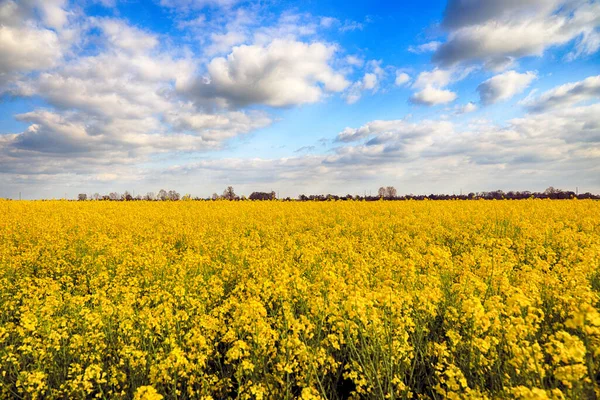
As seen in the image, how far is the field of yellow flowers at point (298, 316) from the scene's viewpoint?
3.40 metres

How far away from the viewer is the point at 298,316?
5.30m

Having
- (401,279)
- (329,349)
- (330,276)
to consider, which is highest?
(330,276)

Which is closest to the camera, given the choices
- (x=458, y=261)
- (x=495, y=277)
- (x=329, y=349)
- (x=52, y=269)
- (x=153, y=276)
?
(x=329, y=349)

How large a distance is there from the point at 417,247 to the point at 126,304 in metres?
7.11

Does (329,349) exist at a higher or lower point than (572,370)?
lower

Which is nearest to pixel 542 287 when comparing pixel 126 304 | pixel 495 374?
pixel 495 374

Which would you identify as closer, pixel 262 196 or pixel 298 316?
pixel 298 316

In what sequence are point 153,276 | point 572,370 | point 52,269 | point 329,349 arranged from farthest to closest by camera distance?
1. point 52,269
2. point 153,276
3. point 329,349
4. point 572,370

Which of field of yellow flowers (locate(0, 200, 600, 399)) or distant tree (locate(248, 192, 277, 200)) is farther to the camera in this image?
distant tree (locate(248, 192, 277, 200))

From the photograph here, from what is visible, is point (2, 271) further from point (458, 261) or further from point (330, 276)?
point (458, 261)

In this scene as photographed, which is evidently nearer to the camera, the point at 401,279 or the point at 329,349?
the point at 329,349

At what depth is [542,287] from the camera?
5.31 meters

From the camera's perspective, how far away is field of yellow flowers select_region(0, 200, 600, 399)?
3.40 m

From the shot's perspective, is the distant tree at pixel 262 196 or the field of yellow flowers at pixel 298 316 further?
the distant tree at pixel 262 196
